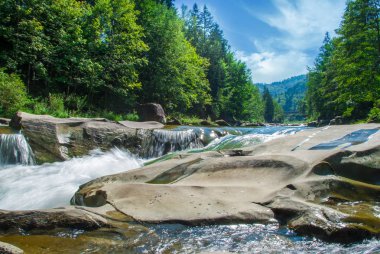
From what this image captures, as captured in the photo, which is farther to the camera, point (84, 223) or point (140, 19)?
point (140, 19)

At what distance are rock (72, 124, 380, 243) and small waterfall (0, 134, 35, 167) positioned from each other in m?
4.58

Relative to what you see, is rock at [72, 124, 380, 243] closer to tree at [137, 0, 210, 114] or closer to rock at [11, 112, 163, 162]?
rock at [11, 112, 163, 162]

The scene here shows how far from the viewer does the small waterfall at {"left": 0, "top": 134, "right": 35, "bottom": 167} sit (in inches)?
392

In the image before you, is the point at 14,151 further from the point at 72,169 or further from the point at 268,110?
the point at 268,110

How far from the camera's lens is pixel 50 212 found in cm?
430

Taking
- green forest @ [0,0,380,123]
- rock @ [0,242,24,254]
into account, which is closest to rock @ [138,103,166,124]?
green forest @ [0,0,380,123]

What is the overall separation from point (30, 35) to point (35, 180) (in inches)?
490

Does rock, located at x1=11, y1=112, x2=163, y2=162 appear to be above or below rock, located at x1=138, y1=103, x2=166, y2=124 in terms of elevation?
below

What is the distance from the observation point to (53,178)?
28.3 feet

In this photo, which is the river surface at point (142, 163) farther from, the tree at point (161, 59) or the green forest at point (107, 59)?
the tree at point (161, 59)

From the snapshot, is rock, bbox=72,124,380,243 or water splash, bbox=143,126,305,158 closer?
rock, bbox=72,124,380,243

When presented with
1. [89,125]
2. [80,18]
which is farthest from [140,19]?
[89,125]

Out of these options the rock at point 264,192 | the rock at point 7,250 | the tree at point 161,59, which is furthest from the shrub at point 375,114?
the rock at point 7,250

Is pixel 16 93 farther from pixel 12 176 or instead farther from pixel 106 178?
pixel 106 178
